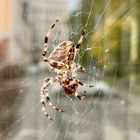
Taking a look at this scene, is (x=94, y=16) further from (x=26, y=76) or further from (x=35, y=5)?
(x=26, y=76)

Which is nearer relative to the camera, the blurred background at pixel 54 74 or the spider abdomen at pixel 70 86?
the spider abdomen at pixel 70 86

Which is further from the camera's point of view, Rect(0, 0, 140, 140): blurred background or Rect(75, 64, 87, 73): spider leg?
Rect(0, 0, 140, 140): blurred background

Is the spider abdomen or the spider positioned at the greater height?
the spider

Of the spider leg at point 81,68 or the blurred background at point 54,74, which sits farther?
the blurred background at point 54,74

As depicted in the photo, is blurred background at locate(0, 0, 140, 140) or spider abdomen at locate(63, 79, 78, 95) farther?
blurred background at locate(0, 0, 140, 140)

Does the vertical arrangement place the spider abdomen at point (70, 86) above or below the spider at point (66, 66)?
below

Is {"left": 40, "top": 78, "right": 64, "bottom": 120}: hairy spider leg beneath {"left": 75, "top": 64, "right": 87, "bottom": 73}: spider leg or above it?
beneath

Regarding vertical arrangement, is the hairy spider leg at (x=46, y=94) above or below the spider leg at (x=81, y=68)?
below

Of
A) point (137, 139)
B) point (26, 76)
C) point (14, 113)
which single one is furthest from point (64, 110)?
point (137, 139)
